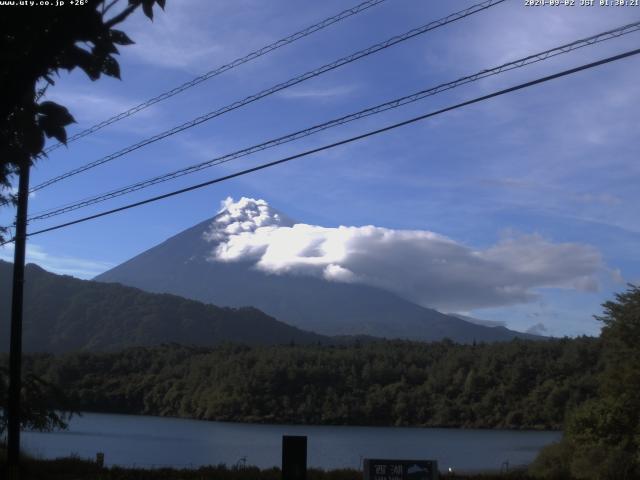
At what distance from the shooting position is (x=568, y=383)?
82.9 m

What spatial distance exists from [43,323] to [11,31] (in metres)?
191

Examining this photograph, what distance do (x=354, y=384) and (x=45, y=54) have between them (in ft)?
335

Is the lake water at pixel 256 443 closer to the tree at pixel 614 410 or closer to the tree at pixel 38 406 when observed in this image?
the tree at pixel 614 410

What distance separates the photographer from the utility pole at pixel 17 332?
17859 millimetres

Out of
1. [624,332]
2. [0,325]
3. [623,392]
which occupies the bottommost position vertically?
[623,392]

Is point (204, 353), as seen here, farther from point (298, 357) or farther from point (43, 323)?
point (43, 323)

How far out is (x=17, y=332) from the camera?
18625 millimetres

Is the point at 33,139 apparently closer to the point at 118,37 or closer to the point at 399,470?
the point at 118,37

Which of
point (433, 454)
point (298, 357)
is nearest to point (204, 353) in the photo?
point (298, 357)

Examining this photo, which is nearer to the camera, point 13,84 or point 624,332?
point 13,84

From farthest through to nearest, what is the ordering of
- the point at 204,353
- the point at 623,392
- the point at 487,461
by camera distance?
the point at 204,353, the point at 487,461, the point at 623,392

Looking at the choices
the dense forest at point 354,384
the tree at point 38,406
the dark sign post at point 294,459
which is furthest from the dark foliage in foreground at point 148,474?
the dense forest at point 354,384

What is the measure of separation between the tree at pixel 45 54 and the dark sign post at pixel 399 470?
7.14 m

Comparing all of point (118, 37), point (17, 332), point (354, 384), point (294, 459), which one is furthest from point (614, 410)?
point (354, 384)
